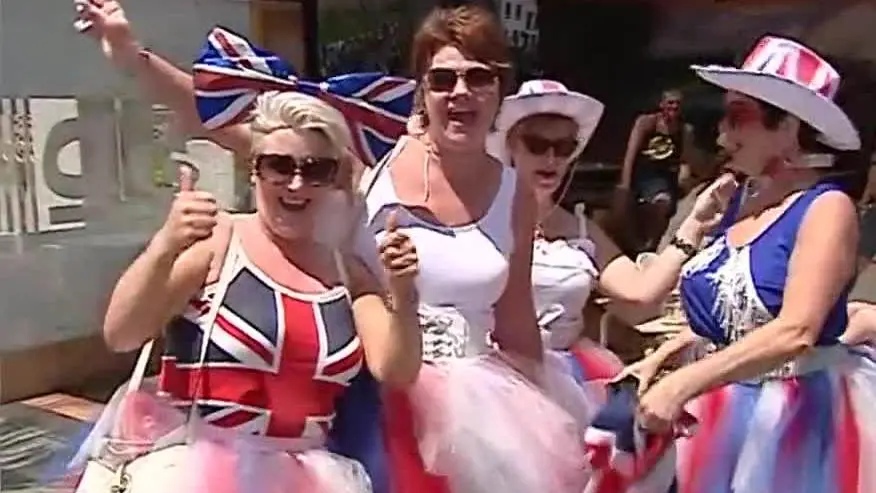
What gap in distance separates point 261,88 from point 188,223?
12.2 inches

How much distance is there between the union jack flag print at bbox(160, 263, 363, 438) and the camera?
1.94m

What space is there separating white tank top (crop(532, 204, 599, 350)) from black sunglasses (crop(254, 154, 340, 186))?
881mm

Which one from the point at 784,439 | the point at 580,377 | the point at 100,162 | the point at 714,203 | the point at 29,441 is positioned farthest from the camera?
the point at 100,162

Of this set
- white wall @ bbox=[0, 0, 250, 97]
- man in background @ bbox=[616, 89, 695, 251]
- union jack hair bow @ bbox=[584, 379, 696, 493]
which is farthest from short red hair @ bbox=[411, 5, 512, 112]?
man in background @ bbox=[616, 89, 695, 251]

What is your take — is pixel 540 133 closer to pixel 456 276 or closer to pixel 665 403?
pixel 456 276

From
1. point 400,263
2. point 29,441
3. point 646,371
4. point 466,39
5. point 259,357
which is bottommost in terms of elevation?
point 29,441

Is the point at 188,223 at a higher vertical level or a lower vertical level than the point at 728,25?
lower

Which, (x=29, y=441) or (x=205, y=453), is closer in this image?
(x=205, y=453)

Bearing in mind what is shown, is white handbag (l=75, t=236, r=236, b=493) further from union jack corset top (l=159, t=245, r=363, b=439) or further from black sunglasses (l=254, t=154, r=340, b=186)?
black sunglasses (l=254, t=154, r=340, b=186)

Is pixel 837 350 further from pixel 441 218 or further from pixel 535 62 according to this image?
pixel 535 62

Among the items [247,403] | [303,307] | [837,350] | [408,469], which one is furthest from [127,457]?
[837,350]

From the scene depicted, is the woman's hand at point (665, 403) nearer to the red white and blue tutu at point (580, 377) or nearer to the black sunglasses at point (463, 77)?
the red white and blue tutu at point (580, 377)

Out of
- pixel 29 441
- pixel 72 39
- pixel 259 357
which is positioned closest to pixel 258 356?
pixel 259 357

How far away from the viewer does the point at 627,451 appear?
2271 mm
